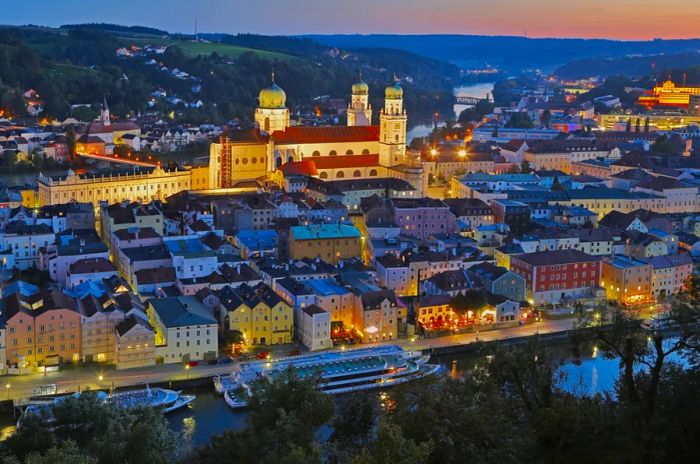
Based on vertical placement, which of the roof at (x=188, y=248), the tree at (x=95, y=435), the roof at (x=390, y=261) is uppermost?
the roof at (x=188, y=248)

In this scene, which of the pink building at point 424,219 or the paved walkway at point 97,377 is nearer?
the paved walkway at point 97,377

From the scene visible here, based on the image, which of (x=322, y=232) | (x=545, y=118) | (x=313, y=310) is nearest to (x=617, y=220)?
(x=322, y=232)

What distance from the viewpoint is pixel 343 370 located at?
10.3 m

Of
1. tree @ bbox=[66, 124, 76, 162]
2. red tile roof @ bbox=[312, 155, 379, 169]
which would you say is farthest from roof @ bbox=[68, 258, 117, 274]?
tree @ bbox=[66, 124, 76, 162]

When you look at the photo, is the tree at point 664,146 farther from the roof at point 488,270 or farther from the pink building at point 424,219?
the roof at point 488,270

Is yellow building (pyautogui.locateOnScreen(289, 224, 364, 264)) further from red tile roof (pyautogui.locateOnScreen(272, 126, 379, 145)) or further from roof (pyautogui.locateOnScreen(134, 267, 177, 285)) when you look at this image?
red tile roof (pyautogui.locateOnScreen(272, 126, 379, 145))

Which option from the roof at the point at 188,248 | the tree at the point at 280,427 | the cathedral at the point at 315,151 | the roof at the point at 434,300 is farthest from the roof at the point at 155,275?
the cathedral at the point at 315,151

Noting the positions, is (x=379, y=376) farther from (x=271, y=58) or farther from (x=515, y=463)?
(x=271, y=58)

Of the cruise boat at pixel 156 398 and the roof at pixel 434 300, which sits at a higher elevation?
the roof at pixel 434 300

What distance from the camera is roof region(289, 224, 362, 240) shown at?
14016 mm

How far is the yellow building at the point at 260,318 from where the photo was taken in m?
11.2

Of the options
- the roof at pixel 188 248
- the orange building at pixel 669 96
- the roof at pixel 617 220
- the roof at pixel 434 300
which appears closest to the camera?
the roof at pixel 434 300

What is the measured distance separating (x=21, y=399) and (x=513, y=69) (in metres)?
89.1

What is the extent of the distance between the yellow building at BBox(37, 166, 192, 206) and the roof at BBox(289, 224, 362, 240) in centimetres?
528
